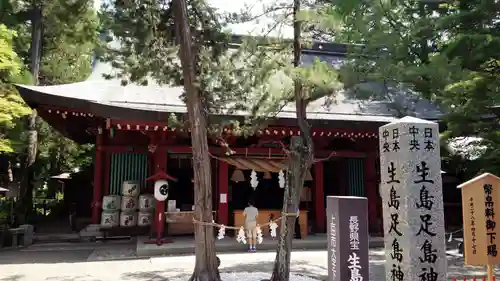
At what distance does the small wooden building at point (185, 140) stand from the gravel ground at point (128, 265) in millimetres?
1902

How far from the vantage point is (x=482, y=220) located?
500 centimetres

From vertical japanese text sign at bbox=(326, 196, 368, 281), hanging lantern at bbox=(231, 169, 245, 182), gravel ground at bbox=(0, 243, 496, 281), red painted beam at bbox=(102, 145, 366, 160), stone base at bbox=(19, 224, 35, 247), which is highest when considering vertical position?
red painted beam at bbox=(102, 145, 366, 160)

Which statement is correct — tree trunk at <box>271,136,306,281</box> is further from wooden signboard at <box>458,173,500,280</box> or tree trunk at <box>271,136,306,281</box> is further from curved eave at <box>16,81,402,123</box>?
wooden signboard at <box>458,173,500,280</box>

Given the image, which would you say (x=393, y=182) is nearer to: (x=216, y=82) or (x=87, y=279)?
(x=216, y=82)

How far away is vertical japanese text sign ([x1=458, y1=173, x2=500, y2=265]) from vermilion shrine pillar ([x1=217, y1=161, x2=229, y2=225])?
7.87 m

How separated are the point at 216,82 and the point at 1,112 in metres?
5.20

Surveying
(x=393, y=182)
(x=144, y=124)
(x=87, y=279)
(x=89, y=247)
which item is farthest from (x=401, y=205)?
(x=89, y=247)

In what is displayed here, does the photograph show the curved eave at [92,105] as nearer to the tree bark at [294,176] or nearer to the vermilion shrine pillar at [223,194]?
the vermilion shrine pillar at [223,194]

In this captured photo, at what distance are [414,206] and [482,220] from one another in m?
1.51

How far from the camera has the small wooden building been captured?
36.1 ft

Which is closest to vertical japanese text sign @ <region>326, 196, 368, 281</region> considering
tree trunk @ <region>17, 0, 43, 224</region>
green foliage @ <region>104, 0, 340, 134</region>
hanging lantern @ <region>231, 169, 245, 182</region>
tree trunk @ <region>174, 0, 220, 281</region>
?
green foliage @ <region>104, 0, 340, 134</region>

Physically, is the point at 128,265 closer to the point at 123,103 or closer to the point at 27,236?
the point at 123,103

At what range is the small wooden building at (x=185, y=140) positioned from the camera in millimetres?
10992

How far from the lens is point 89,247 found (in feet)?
38.7
